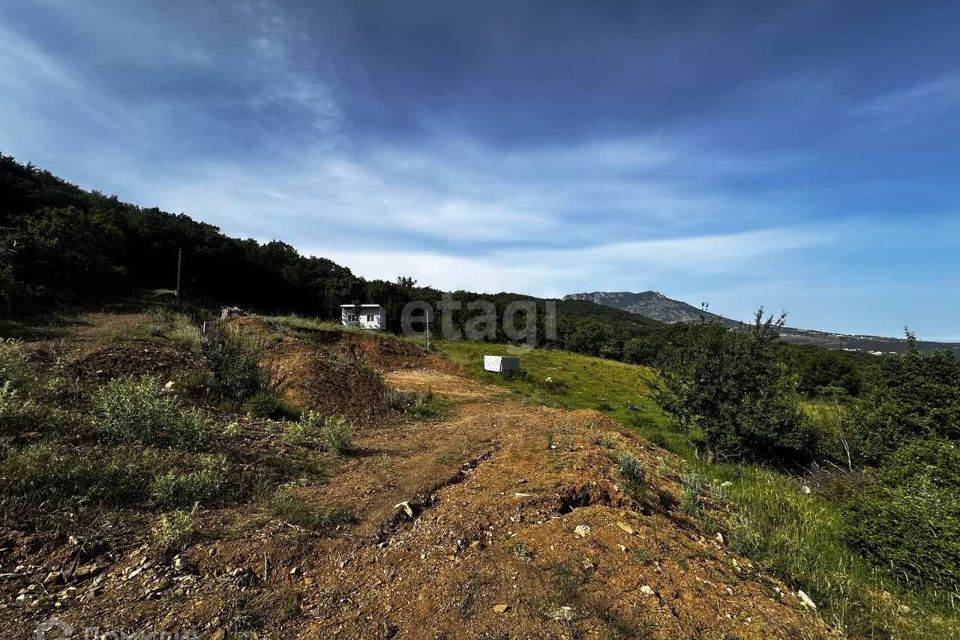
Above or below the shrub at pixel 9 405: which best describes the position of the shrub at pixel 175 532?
below

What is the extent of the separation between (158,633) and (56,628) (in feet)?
2.12

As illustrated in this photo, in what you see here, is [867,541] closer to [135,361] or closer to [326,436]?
[326,436]

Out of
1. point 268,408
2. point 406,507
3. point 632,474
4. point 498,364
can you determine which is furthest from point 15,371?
point 498,364

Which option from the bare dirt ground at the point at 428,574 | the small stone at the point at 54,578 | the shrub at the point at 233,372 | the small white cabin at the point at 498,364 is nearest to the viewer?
the bare dirt ground at the point at 428,574

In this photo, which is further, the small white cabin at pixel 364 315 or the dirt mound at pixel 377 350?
the small white cabin at pixel 364 315

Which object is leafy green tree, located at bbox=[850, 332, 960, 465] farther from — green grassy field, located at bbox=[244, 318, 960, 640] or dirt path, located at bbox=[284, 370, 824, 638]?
dirt path, located at bbox=[284, 370, 824, 638]

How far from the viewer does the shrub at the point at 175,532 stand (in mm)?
3549

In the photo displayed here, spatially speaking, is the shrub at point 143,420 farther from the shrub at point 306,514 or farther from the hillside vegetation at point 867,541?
the hillside vegetation at point 867,541

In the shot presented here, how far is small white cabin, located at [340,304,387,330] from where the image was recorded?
160ft

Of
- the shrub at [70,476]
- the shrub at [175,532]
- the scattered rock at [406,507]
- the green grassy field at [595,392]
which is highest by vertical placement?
the shrub at [70,476]

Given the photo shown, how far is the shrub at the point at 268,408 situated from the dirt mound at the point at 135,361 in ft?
5.58

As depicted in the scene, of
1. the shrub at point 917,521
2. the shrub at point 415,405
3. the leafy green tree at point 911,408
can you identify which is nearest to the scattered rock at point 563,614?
the shrub at point 917,521

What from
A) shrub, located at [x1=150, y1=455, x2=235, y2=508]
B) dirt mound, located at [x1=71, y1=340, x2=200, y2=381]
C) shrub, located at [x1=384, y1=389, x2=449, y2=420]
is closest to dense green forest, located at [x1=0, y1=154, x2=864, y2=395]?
shrub, located at [x1=384, y1=389, x2=449, y2=420]

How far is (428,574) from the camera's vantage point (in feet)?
11.7
